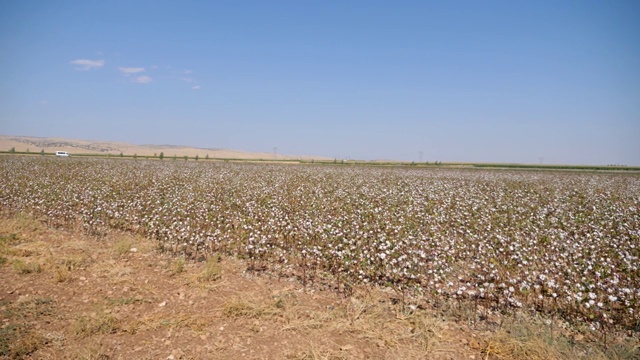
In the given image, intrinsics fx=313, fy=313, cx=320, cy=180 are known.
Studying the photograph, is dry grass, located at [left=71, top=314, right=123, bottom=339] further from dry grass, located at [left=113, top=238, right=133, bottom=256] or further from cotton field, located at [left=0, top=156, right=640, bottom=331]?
dry grass, located at [left=113, top=238, right=133, bottom=256]

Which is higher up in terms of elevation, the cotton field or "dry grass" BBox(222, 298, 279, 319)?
the cotton field

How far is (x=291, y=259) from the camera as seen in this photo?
866 cm

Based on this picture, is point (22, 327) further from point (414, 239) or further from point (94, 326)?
Result: point (414, 239)

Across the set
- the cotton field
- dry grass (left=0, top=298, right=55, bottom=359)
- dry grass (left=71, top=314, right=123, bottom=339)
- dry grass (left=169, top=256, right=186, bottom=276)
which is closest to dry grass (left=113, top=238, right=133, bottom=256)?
the cotton field

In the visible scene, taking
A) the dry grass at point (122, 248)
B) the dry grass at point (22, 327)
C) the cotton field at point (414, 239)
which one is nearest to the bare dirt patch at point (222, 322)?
the dry grass at point (22, 327)

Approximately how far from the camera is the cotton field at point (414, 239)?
6.59m

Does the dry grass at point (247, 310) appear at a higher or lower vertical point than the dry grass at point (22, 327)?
higher

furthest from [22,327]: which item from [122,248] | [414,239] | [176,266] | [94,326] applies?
[414,239]

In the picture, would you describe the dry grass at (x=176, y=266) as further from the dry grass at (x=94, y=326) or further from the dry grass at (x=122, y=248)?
the dry grass at (x=94, y=326)

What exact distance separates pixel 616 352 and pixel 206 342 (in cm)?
628

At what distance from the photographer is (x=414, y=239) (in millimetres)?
9750

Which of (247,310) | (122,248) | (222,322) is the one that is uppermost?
(122,248)

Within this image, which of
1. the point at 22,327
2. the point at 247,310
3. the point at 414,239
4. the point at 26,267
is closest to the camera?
the point at 22,327

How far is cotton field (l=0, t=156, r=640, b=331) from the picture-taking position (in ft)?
21.6
